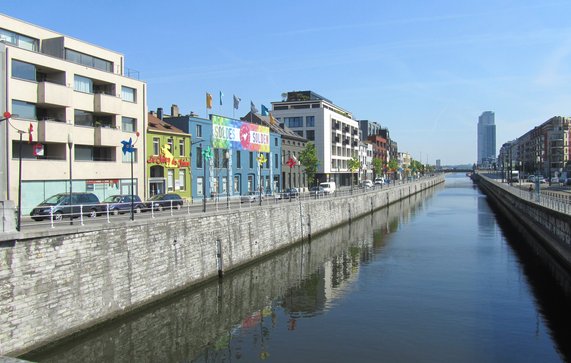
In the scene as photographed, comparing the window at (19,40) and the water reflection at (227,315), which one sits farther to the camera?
the window at (19,40)

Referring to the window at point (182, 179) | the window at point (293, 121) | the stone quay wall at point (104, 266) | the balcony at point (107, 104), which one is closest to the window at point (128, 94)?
the balcony at point (107, 104)

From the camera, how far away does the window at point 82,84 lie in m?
42.1

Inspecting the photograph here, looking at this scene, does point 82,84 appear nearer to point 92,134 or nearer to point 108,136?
point 92,134

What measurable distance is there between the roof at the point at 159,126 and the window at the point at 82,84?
797 centimetres

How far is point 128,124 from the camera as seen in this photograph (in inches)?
1891

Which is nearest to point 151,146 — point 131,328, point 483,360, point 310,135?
point 131,328

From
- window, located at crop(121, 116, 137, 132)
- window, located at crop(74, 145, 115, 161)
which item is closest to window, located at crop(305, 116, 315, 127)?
window, located at crop(121, 116, 137, 132)

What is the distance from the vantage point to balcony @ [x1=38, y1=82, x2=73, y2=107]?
125 ft

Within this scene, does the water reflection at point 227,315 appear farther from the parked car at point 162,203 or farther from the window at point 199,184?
the window at point 199,184

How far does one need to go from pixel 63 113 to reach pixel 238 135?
2859 cm

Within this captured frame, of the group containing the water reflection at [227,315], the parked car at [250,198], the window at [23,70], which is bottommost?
the water reflection at [227,315]

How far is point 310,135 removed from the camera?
10256cm

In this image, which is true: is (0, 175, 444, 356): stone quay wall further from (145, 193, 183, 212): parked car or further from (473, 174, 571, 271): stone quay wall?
(473, 174, 571, 271): stone quay wall

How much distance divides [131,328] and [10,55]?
80.7 feet
